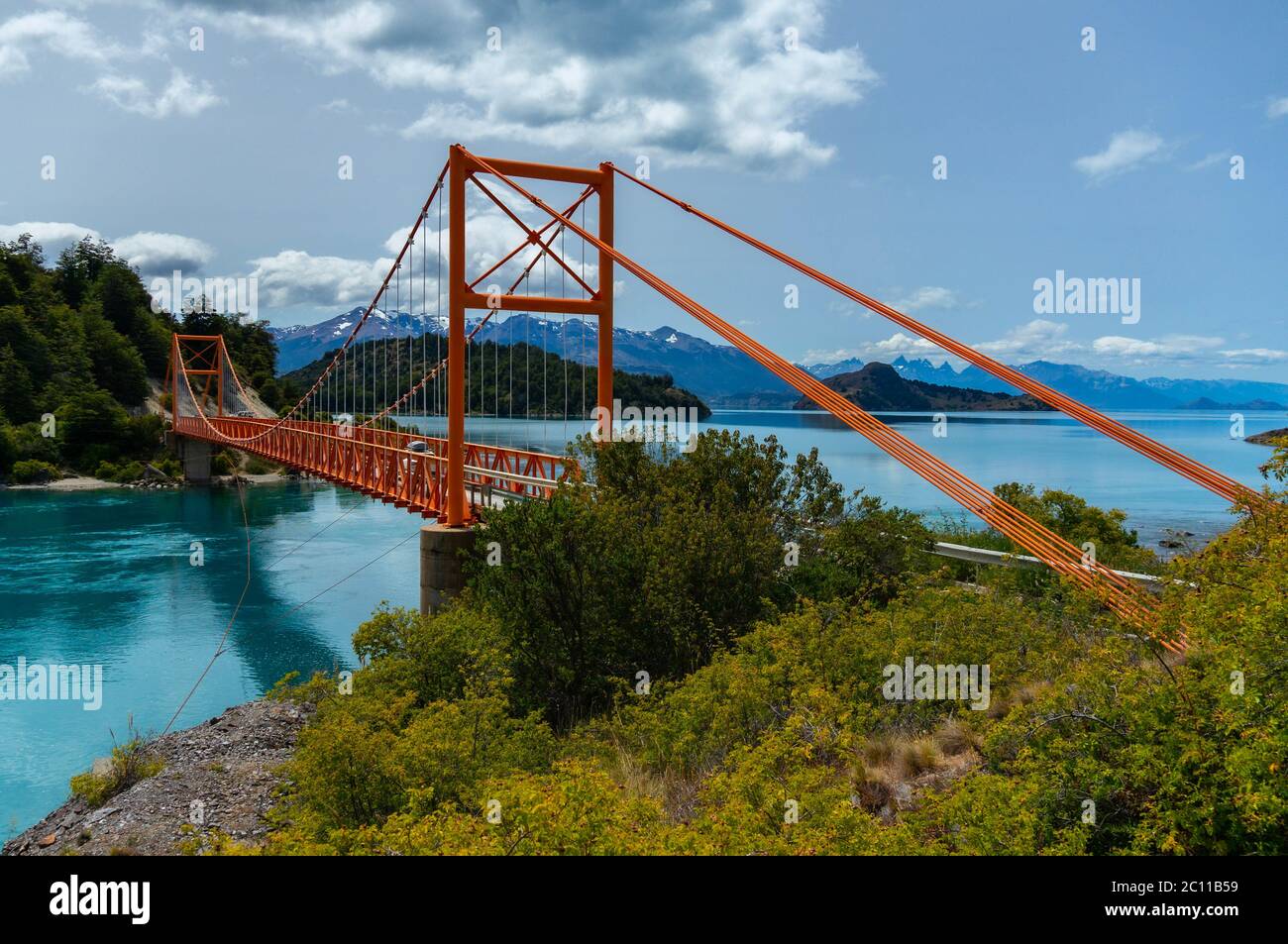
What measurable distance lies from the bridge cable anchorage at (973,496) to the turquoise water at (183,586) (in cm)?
1191

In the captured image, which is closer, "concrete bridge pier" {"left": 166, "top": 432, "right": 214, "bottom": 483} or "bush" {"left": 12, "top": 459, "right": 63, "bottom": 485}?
"bush" {"left": 12, "top": 459, "right": 63, "bottom": 485}

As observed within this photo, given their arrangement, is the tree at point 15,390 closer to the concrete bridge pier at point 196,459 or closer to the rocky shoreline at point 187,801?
the concrete bridge pier at point 196,459

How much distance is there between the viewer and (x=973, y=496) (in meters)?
9.68

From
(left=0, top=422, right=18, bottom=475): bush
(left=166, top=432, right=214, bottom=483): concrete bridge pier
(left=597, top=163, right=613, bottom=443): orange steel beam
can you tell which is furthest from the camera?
(left=166, top=432, right=214, bottom=483): concrete bridge pier

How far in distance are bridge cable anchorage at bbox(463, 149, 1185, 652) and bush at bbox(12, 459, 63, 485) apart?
52493 mm

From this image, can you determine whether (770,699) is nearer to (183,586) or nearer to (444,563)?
(444,563)

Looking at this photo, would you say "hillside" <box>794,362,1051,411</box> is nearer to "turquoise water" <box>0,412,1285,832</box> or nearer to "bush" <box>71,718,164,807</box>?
"turquoise water" <box>0,412,1285,832</box>

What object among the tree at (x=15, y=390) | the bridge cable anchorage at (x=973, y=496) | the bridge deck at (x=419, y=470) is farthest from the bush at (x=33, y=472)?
the bridge cable anchorage at (x=973, y=496)

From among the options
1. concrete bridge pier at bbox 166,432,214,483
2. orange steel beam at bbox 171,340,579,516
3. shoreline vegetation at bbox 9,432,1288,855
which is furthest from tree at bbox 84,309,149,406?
Result: shoreline vegetation at bbox 9,432,1288,855

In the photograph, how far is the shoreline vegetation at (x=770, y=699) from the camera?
14.6 feet

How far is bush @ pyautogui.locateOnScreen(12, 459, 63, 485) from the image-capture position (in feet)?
171

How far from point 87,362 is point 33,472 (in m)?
16.7

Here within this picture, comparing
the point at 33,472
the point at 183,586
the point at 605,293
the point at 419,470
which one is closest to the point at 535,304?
the point at 605,293

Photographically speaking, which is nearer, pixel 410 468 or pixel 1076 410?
pixel 1076 410
